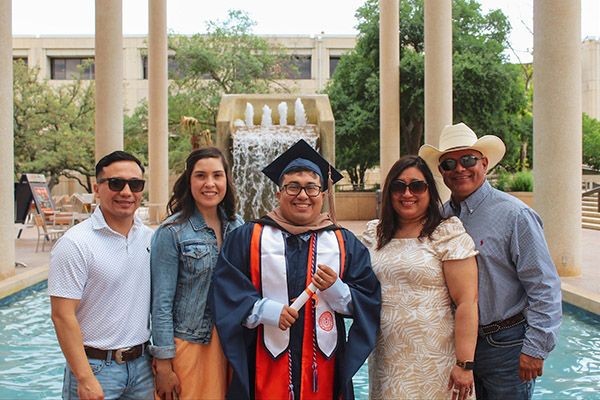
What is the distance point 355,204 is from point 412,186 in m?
17.6

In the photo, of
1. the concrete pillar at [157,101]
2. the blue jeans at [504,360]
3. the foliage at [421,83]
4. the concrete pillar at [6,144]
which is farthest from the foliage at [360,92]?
the blue jeans at [504,360]

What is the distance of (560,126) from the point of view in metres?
8.43

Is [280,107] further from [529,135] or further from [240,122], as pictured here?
[529,135]

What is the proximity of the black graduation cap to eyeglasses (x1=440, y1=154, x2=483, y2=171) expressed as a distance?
0.72 metres

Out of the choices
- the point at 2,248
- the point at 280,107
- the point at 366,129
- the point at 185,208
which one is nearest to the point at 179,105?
the point at 366,129

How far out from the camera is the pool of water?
477 cm

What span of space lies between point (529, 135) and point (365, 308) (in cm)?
2070

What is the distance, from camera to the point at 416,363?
276 cm

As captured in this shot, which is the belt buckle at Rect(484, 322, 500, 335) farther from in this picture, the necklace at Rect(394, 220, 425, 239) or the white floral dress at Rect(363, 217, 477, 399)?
the necklace at Rect(394, 220, 425, 239)

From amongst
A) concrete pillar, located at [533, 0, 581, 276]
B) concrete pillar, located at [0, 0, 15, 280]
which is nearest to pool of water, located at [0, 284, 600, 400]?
concrete pillar, located at [0, 0, 15, 280]

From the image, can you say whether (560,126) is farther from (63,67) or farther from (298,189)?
(63,67)

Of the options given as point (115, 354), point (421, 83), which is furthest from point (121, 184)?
point (421, 83)

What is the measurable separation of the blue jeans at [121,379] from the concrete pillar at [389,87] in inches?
553

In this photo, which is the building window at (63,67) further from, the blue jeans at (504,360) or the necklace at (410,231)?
the blue jeans at (504,360)
